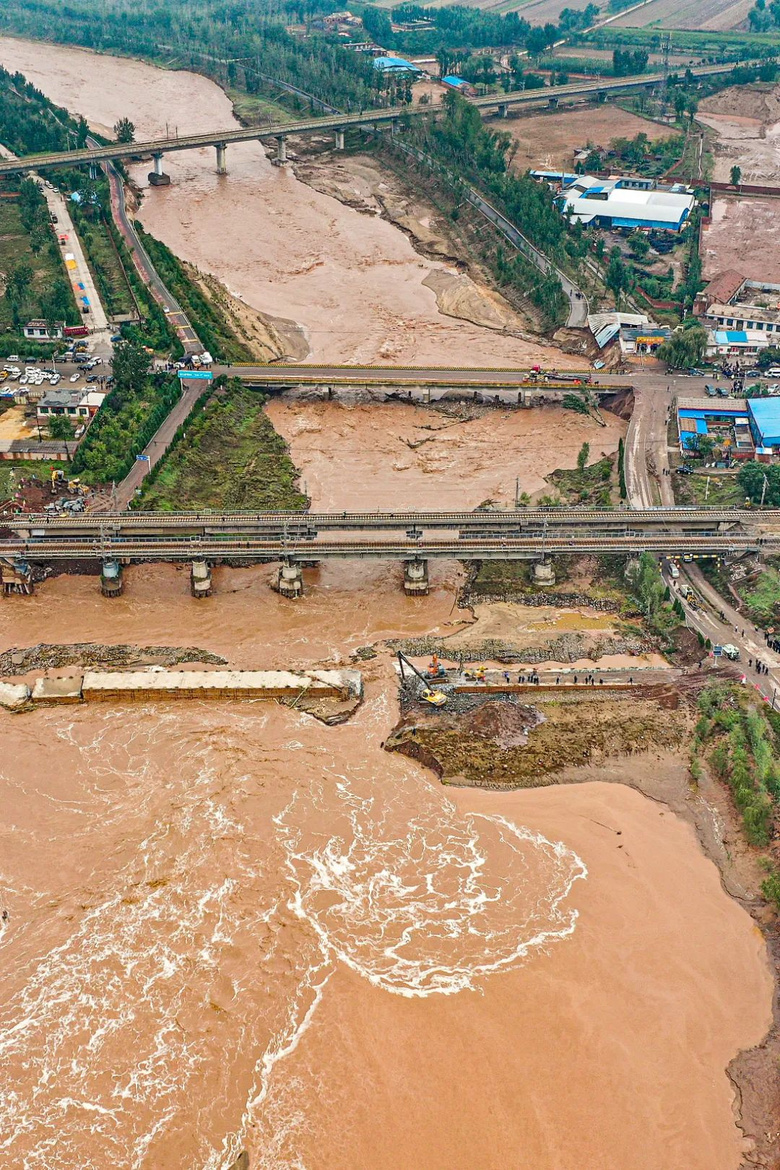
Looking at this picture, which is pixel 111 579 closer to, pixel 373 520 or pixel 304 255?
pixel 373 520

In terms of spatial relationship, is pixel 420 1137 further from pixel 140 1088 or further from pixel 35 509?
pixel 35 509

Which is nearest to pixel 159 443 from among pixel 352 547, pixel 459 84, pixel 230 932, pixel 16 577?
pixel 16 577

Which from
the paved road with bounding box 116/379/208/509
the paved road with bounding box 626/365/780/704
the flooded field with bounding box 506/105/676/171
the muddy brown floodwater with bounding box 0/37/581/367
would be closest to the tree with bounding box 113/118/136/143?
the muddy brown floodwater with bounding box 0/37/581/367

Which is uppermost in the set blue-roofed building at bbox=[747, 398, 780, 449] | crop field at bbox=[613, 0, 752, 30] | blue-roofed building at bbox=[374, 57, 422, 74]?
crop field at bbox=[613, 0, 752, 30]

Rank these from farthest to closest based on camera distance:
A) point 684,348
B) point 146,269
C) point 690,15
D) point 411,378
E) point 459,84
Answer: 1. point 690,15
2. point 459,84
3. point 146,269
4. point 411,378
5. point 684,348

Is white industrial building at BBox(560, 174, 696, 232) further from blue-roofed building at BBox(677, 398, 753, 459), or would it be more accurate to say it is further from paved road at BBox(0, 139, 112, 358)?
paved road at BBox(0, 139, 112, 358)

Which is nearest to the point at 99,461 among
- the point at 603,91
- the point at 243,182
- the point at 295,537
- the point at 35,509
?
the point at 35,509
